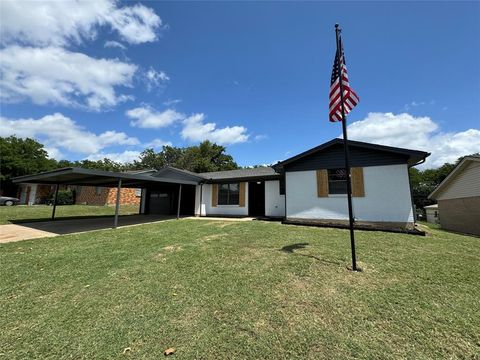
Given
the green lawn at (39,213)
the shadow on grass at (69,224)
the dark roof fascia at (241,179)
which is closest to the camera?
the shadow on grass at (69,224)

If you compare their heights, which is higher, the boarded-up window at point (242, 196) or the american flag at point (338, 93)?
the american flag at point (338, 93)

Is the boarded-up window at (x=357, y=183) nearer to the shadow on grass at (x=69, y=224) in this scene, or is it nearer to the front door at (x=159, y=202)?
the shadow on grass at (x=69, y=224)

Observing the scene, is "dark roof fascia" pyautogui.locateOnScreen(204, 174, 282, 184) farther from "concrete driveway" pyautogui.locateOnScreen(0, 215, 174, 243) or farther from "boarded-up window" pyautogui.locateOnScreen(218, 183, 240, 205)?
"concrete driveway" pyautogui.locateOnScreen(0, 215, 174, 243)

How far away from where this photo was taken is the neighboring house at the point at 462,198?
41.6 feet

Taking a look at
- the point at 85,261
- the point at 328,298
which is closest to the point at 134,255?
the point at 85,261

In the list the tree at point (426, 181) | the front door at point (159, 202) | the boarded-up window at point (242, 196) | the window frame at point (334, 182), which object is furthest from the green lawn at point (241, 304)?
the tree at point (426, 181)

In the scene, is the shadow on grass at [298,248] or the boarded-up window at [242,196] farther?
the boarded-up window at [242,196]

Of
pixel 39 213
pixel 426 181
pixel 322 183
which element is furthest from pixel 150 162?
pixel 426 181

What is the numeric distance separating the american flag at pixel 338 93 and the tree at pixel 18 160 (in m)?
Answer: 38.2

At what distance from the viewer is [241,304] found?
337 centimetres

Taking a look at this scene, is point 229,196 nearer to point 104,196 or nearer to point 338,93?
point 338,93

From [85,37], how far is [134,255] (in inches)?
Answer: 385

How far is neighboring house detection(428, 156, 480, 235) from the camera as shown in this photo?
12688 millimetres

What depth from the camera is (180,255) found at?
5.79m
